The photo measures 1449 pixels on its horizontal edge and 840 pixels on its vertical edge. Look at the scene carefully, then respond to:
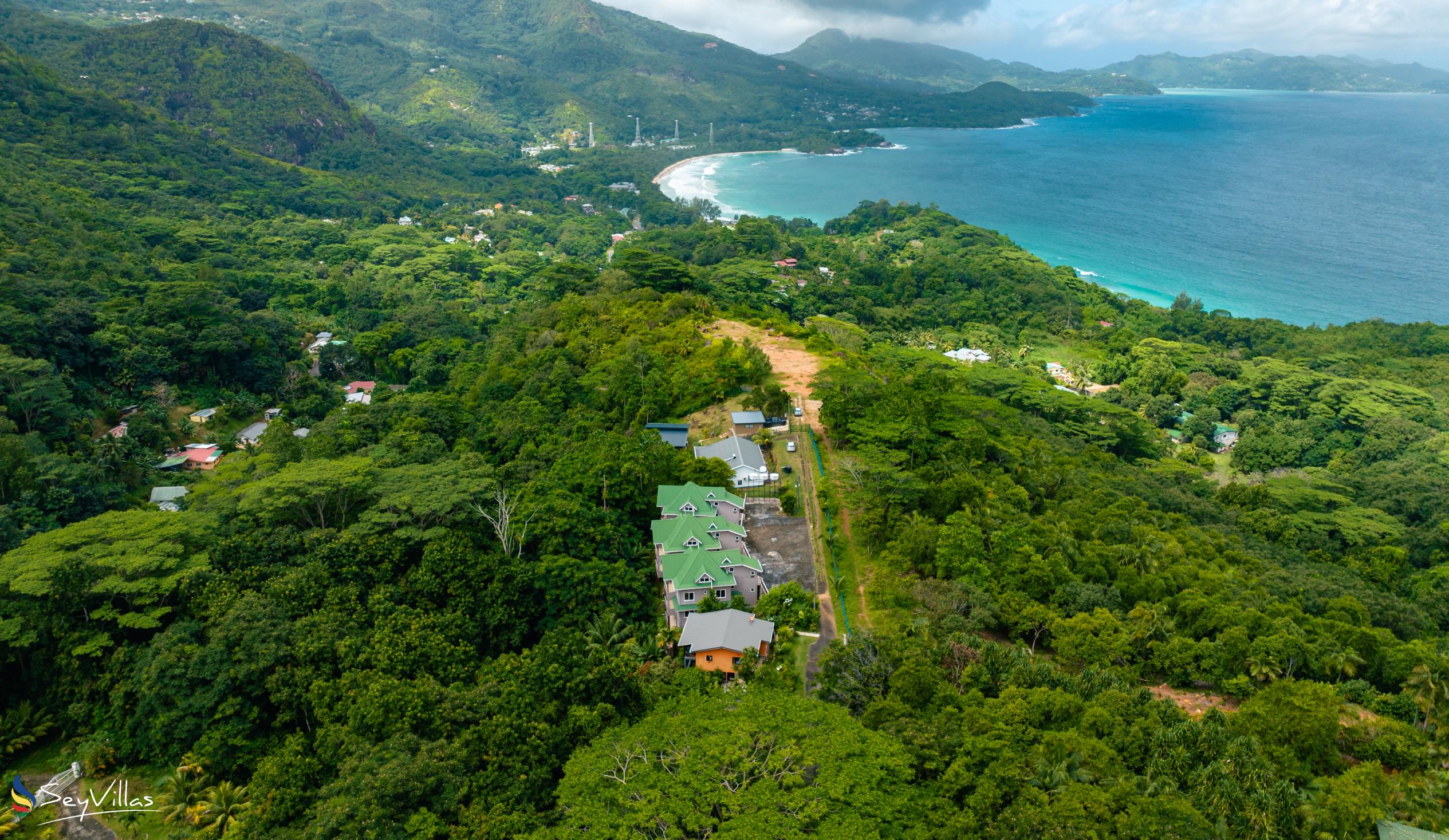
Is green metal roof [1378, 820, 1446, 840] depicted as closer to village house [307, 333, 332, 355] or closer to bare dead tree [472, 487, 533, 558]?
bare dead tree [472, 487, 533, 558]

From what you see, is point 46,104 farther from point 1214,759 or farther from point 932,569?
point 1214,759

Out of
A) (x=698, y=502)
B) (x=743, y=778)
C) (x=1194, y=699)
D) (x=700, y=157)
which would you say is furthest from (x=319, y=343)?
(x=700, y=157)

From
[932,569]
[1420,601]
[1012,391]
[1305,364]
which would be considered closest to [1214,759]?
[932,569]

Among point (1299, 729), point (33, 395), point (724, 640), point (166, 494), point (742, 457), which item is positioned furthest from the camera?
point (166, 494)

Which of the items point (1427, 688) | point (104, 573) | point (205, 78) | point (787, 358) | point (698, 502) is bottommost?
point (1427, 688)

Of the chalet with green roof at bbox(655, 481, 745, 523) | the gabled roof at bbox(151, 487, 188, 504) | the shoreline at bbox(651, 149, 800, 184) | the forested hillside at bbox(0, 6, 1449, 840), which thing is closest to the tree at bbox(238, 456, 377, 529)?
the forested hillside at bbox(0, 6, 1449, 840)

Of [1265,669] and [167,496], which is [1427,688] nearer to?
[1265,669]

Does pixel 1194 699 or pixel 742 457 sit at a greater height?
pixel 742 457
